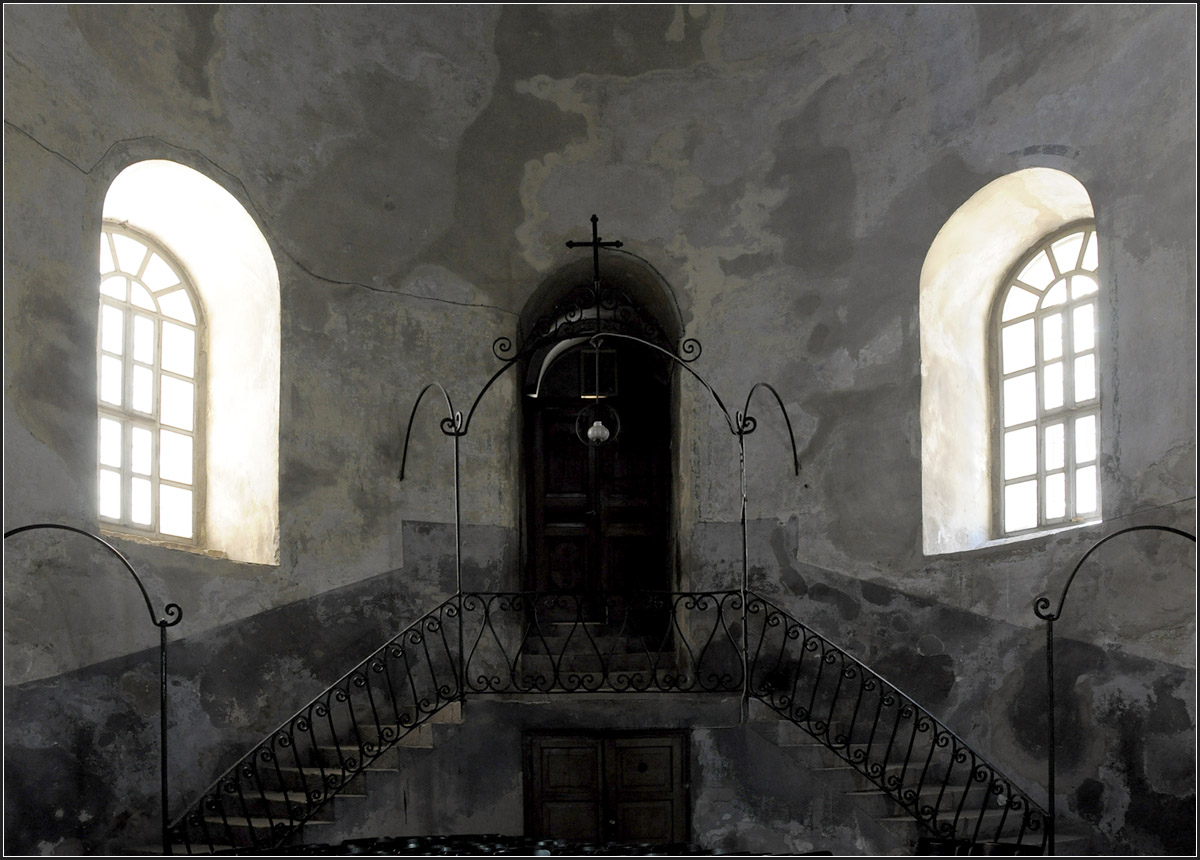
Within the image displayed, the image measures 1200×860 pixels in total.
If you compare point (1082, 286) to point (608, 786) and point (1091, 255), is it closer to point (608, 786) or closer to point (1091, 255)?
point (1091, 255)

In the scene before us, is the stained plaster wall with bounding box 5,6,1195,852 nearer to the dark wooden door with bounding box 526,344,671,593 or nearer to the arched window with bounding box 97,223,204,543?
the dark wooden door with bounding box 526,344,671,593

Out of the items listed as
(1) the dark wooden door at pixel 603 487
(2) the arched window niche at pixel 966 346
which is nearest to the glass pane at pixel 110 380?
(1) the dark wooden door at pixel 603 487

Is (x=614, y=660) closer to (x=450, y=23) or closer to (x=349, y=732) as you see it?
(x=349, y=732)

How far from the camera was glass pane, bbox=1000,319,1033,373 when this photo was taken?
9.88 metres

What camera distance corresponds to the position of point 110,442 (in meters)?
9.18

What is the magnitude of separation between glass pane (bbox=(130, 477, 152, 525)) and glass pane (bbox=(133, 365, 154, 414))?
0.50m

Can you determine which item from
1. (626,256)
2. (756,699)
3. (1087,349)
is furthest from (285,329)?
(1087,349)

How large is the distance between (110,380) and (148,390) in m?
0.36

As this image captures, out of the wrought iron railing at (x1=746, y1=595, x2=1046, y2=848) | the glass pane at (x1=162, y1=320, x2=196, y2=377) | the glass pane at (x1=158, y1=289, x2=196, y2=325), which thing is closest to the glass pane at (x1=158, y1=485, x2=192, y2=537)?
the glass pane at (x1=162, y1=320, x2=196, y2=377)

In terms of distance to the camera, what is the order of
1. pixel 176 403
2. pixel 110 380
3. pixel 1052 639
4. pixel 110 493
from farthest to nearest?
pixel 176 403 → pixel 110 380 → pixel 110 493 → pixel 1052 639

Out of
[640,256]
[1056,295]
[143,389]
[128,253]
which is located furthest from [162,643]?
[1056,295]

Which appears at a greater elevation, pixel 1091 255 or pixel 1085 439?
pixel 1091 255

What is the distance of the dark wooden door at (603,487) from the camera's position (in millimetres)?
10922

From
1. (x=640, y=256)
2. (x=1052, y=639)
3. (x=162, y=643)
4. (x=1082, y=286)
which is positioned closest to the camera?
(x=162, y=643)
